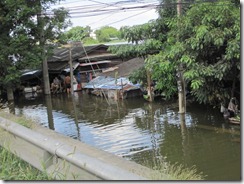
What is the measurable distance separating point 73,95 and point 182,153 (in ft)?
66.4

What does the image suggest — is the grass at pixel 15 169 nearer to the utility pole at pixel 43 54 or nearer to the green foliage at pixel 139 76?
the green foliage at pixel 139 76

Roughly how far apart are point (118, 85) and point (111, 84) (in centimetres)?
109

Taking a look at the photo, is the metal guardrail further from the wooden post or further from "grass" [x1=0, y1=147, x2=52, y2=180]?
the wooden post

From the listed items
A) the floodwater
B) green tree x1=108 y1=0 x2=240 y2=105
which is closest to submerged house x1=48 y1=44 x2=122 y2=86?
the floodwater

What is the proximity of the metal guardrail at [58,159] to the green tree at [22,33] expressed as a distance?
2347 centimetres

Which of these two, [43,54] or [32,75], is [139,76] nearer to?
[43,54]

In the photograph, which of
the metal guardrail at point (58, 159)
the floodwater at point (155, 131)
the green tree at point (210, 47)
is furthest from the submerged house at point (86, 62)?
the metal guardrail at point (58, 159)

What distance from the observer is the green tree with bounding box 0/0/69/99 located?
26531 mm

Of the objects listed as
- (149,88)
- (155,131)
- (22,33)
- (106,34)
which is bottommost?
(155,131)

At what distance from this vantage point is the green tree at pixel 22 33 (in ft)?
87.0

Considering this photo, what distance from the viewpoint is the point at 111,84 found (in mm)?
25922

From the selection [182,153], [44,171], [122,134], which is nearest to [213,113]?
[122,134]

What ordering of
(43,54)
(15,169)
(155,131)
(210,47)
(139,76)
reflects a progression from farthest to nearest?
(43,54)
(139,76)
(155,131)
(210,47)
(15,169)

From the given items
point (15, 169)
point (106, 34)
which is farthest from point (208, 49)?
point (106, 34)
